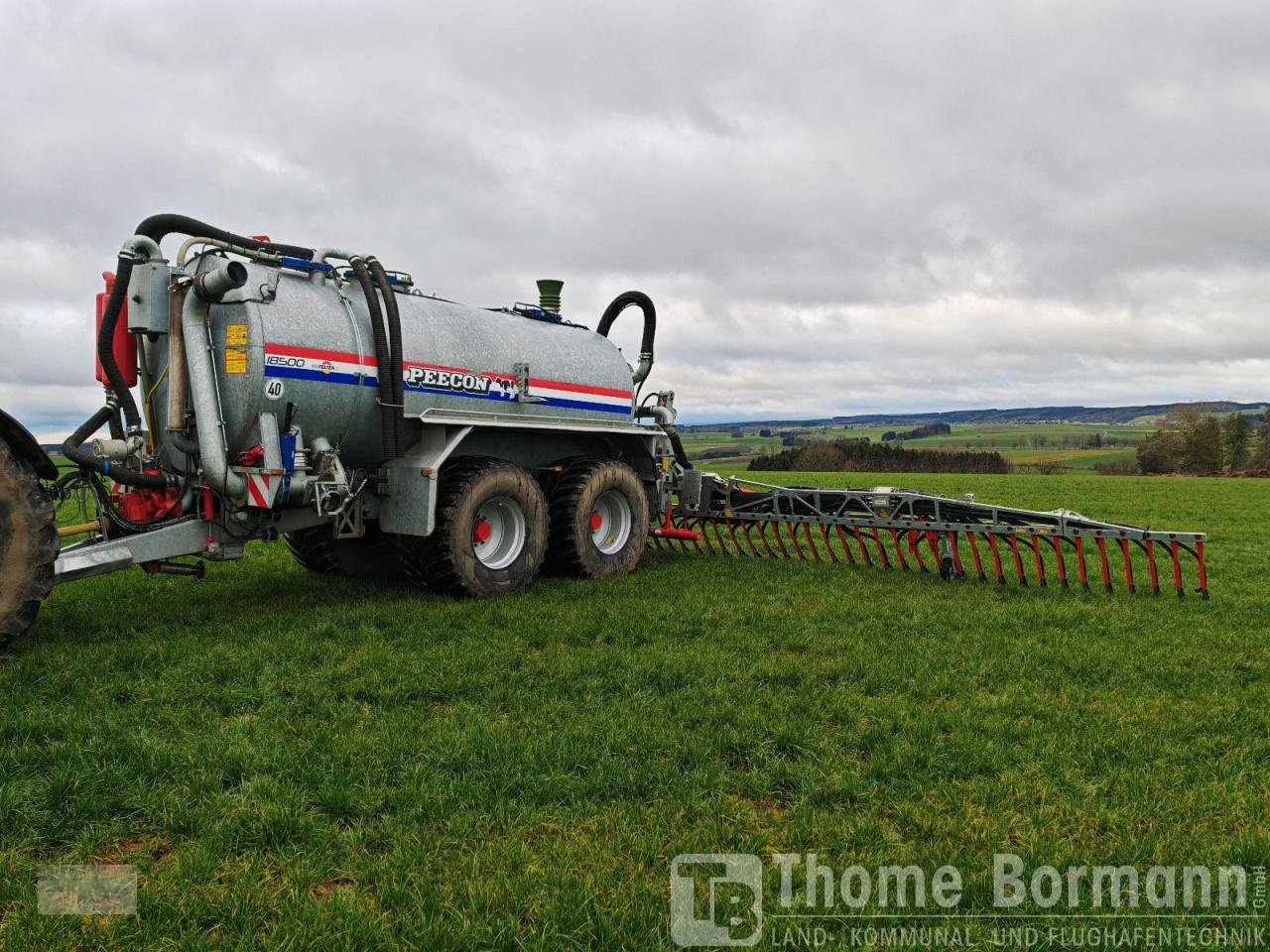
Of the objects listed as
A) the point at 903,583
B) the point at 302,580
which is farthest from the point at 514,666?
the point at 903,583

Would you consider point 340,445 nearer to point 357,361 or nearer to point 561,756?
point 357,361

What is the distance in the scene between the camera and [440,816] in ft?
12.4

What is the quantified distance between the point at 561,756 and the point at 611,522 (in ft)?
19.8

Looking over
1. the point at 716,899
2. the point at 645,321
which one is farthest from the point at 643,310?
the point at 716,899

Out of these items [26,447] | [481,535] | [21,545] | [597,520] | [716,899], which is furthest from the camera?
[597,520]

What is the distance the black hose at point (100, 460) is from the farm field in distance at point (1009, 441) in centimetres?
3343

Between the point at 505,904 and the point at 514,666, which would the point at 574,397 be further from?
the point at 505,904

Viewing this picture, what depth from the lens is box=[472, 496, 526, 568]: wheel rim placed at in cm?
873

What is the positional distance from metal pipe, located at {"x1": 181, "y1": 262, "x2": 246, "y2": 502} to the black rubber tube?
4.93 meters

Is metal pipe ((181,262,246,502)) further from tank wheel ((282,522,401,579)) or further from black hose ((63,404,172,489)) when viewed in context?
tank wheel ((282,522,401,579))

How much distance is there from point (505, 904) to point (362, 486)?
5.42 meters

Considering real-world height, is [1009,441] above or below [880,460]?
above

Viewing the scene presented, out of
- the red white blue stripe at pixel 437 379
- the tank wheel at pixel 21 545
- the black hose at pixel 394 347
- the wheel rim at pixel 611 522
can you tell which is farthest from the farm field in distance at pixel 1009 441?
the tank wheel at pixel 21 545

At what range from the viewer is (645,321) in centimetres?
1155
